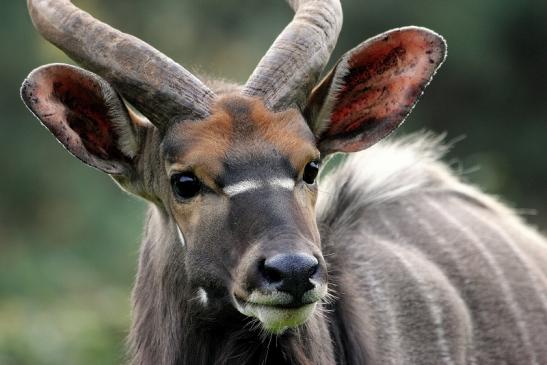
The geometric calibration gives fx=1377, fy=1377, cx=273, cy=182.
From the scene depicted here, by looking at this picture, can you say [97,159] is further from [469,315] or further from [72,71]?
[469,315]

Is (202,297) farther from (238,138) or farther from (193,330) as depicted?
(238,138)

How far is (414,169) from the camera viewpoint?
753cm

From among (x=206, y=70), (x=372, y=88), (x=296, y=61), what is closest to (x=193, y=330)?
(x=296, y=61)

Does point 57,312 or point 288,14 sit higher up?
point 288,14

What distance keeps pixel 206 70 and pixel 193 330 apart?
9.16 meters

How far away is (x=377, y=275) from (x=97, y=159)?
162 cm

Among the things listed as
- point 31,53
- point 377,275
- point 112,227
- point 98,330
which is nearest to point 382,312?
point 377,275

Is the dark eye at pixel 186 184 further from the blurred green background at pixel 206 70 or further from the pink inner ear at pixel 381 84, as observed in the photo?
the blurred green background at pixel 206 70

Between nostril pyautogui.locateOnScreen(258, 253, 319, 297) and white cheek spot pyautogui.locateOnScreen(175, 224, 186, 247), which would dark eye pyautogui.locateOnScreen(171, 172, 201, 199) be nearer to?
white cheek spot pyautogui.locateOnScreen(175, 224, 186, 247)

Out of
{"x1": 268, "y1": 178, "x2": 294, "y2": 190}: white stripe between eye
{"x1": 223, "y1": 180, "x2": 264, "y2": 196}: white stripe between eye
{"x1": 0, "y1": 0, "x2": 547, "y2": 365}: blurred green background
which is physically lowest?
{"x1": 0, "y1": 0, "x2": 547, "y2": 365}: blurred green background

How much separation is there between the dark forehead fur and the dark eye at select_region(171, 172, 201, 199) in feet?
0.16

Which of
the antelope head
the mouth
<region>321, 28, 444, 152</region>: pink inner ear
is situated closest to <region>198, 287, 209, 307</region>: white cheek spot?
the antelope head

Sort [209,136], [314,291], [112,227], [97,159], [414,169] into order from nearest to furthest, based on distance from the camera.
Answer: [314,291] → [209,136] → [97,159] → [414,169] → [112,227]

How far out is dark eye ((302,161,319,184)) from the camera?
18.5 feet
